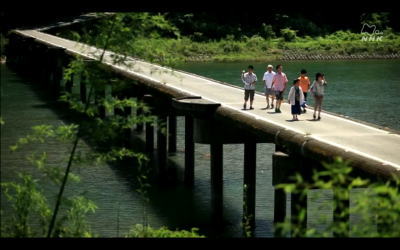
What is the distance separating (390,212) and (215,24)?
321 feet

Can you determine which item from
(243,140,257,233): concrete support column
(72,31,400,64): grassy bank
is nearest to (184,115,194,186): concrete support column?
(243,140,257,233): concrete support column

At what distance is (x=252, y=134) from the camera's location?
21.9 meters

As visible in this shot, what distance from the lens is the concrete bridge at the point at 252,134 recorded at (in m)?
16.0

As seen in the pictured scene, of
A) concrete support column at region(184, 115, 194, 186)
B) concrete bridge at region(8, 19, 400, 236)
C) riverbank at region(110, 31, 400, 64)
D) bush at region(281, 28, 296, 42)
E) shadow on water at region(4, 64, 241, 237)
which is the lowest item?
riverbank at region(110, 31, 400, 64)

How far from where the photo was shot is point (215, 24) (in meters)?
104

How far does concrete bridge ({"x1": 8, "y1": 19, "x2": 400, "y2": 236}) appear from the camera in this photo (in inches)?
629

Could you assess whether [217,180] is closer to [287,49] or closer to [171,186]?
[171,186]

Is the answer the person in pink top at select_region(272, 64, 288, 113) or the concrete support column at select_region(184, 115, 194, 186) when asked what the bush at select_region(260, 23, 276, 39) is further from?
the person in pink top at select_region(272, 64, 288, 113)

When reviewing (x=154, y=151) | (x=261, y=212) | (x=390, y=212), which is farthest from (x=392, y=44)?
(x=390, y=212)

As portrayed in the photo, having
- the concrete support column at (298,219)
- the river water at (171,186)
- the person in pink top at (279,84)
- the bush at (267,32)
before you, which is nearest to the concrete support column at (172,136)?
the river water at (171,186)

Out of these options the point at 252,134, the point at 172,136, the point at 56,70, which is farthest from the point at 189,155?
the point at 56,70

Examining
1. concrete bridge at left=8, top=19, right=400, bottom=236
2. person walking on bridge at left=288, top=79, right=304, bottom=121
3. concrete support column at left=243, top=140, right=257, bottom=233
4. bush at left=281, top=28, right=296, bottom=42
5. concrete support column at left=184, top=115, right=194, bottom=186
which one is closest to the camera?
concrete bridge at left=8, top=19, right=400, bottom=236

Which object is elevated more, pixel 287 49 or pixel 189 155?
pixel 189 155

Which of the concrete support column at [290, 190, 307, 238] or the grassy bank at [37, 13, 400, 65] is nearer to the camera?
the concrete support column at [290, 190, 307, 238]
